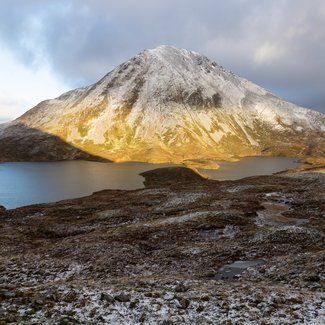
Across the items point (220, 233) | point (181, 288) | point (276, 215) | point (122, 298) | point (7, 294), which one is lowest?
point (220, 233)

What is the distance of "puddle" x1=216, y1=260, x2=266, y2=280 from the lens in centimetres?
2644

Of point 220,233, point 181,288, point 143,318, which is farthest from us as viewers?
point 220,233

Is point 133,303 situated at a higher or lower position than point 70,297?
lower

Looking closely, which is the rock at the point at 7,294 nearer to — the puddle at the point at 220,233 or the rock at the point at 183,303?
the rock at the point at 183,303

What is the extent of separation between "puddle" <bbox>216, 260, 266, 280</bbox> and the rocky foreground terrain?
8 centimetres

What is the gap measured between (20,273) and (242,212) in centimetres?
3360

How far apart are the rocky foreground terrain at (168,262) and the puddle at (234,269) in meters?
0.08

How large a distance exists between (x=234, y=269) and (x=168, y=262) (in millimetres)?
5646

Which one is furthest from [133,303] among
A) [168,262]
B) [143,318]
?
[168,262]

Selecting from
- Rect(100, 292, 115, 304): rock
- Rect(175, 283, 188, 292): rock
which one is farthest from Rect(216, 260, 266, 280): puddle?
Rect(100, 292, 115, 304): rock

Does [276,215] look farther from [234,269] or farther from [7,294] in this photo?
[7,294]

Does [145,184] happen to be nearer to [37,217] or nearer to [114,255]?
[37,217]

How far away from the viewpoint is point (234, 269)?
92.4 feet

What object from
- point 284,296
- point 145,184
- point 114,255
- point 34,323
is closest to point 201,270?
point 114,255
